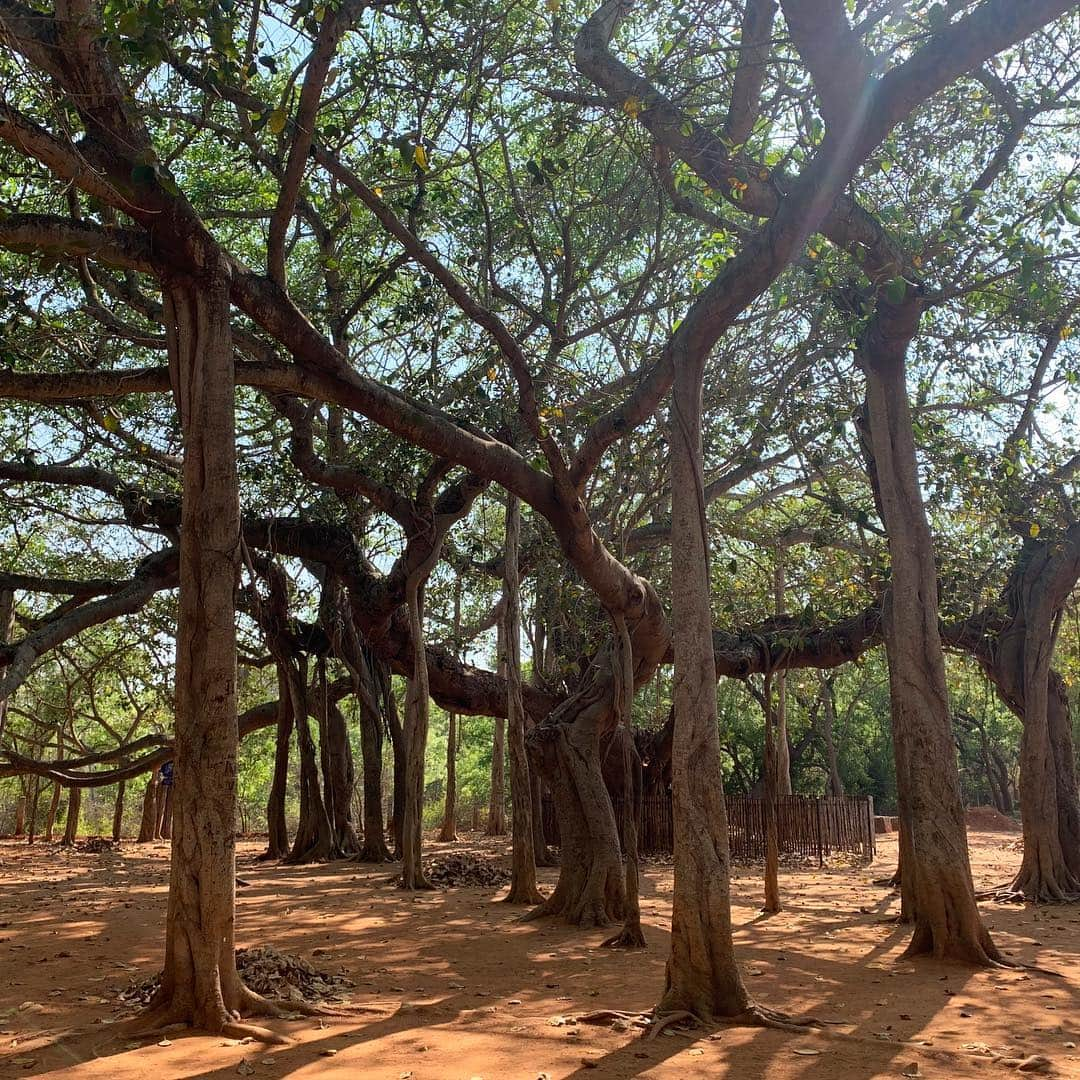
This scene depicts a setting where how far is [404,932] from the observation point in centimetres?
792

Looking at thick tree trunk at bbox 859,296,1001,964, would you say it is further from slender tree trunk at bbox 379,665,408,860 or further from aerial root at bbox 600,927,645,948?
slender tree trunk at bbox 379,665,408,860

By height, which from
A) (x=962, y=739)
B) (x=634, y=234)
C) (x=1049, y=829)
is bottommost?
(x=1049, y=829)

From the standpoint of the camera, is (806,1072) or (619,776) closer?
(806,1072)

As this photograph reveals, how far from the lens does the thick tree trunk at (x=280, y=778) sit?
13.9m

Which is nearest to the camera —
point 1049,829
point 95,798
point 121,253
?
point 121,253

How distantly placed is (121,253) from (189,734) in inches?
99.5

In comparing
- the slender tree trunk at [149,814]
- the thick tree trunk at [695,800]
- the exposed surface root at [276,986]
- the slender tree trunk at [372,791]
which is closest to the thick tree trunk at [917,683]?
the thick tree trunk at [695,800]

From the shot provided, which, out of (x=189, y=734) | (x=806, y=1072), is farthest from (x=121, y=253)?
(x=806, y=1072)

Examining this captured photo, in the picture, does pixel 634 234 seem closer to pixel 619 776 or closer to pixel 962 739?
pixel 619 776

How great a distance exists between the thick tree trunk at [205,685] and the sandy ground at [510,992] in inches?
11.1

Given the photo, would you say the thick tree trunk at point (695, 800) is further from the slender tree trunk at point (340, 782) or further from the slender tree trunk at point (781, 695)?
the slender tree trunk at point (340, 782)

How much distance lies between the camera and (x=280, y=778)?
14.2m

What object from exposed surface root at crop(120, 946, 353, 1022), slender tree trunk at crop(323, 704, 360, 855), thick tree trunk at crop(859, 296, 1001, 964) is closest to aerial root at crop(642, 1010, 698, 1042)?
exposed surface root at crop(120, 946, 353, 1022)

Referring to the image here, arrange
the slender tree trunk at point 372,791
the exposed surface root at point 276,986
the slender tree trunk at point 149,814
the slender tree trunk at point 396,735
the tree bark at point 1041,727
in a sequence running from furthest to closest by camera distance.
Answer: the slender tree trunk at point 149,814 < the slender tree trunk at point 372,791 < the slender tree trunk at point 396,735 < the tree bark at point 1041,727 < the exposed surface root at point 276,986
